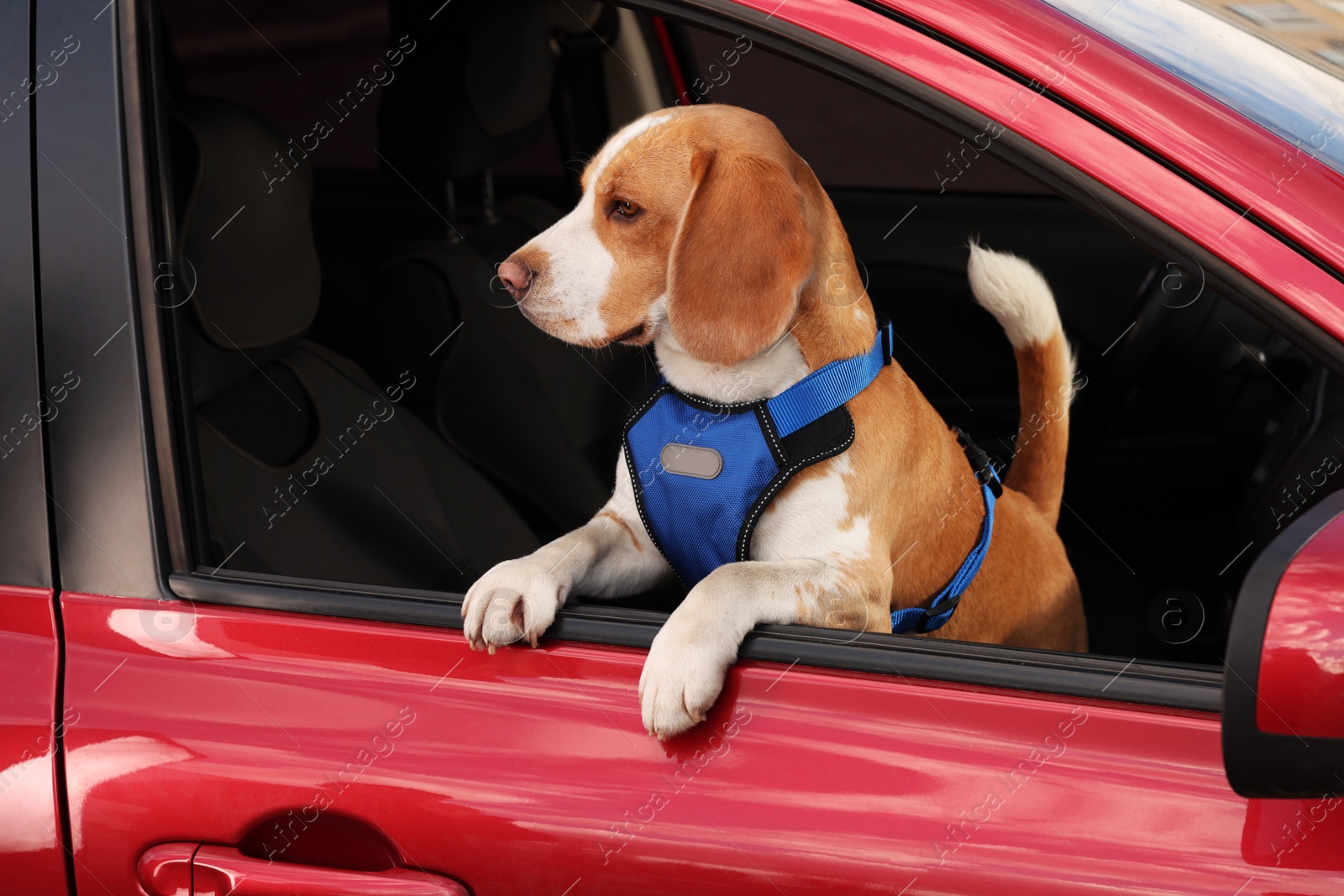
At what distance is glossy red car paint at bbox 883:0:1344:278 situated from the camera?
89cm

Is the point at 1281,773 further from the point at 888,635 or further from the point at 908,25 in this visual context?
the point at 908,25

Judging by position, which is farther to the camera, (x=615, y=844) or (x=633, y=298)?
(x=633, y=298)

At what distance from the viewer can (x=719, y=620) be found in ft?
3.45

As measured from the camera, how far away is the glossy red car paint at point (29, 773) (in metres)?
0.97

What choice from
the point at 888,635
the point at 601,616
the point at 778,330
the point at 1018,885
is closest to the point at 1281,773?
the point at 1018,885

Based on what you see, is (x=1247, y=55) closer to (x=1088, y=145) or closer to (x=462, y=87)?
(x=1088, y=145)

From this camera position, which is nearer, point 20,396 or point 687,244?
point 20,396

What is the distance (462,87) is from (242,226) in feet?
2.63

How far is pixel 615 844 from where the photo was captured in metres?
0.90

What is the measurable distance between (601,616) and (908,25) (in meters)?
0.63

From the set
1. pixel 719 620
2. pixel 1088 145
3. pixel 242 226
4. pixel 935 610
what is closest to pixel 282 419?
pixel 242 226

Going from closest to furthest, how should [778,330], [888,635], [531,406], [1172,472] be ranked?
[888,635], [778,330], [531,406], [1172,472]

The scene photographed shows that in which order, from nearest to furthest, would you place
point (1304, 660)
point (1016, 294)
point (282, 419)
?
point (1304, 660)
point (282, 419)
point (1016, 294)

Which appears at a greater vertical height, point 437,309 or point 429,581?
point 437,309
